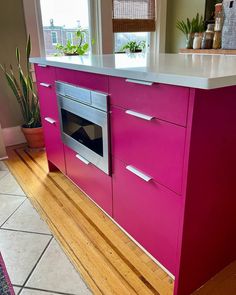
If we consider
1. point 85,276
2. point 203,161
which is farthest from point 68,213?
point 203,161

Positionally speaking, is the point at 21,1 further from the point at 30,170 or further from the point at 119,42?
the point at 30,170

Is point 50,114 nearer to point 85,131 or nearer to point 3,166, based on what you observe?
point 85,131

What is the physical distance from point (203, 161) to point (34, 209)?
1298 millimetres

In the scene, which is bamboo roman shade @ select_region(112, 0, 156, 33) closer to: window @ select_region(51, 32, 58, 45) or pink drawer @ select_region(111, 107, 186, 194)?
window @ select_region(51, 32, 58, 45)

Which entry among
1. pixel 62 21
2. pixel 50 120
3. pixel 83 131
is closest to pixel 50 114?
pixel 50 120

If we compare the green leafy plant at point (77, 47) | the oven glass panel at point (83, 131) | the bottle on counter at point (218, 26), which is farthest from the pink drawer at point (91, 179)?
the bottle on counter at point (218, 26)

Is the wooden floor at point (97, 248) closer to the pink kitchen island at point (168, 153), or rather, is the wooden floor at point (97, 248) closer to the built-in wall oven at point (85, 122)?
the pink kitchen island at point (168, 153)

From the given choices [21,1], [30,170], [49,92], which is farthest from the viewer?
[21,1]

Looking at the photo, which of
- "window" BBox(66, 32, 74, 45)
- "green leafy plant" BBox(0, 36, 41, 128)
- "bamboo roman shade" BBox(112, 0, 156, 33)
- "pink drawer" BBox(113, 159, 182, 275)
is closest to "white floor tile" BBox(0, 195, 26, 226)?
"pink drawer" BBox(113, 159, 182, 275)

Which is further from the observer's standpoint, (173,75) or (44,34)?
(44,34)

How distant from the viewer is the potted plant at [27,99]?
252 cm

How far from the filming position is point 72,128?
1756mm

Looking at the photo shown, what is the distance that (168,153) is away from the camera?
988 mm

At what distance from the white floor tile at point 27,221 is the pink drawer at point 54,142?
409 mm
